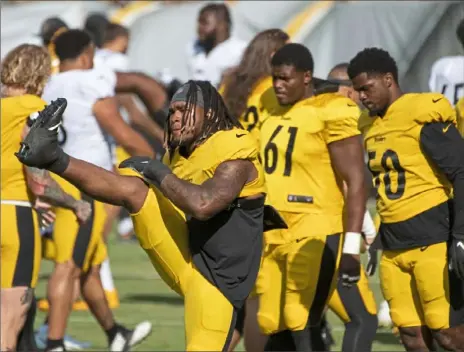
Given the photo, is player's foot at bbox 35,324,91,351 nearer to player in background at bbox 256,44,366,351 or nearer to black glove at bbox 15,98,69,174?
player in background at bbox 256,44,366,351

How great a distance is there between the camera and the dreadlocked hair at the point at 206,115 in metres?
5.89

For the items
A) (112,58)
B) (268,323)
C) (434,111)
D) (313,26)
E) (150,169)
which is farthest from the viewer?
(313,26)

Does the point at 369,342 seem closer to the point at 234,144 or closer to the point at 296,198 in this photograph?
the point at 296,198

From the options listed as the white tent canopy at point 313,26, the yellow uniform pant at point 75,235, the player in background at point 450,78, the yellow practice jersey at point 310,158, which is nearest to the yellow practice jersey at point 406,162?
the yellow practice jersey at point 310,158

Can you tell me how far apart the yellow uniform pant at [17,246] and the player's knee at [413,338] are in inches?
80.9

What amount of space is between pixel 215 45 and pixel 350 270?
16.4ft

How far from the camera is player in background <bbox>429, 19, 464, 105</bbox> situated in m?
8.62

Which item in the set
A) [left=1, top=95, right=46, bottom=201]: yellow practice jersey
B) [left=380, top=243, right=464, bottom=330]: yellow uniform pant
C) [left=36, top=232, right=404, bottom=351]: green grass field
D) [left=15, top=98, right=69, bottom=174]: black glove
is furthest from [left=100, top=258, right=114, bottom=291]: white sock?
[left=15, top=98, right=69, bottom=174]: black glove

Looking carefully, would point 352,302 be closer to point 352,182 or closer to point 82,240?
point 352,182

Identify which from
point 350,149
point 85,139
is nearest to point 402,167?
point 350,149

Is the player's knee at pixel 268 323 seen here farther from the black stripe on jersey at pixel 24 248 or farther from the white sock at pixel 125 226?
the white sock at pixel 125 226

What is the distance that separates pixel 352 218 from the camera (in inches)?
278

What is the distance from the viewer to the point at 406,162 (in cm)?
675

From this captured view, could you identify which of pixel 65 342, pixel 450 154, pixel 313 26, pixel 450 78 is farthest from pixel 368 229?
pixel 313 26
